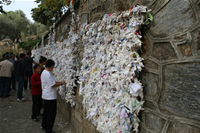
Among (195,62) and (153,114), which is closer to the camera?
(195,62)

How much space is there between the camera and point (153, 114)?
141 cm

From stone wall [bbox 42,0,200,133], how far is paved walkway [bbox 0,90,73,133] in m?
2.91

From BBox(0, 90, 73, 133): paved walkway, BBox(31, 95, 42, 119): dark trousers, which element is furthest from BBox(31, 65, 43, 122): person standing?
BBox(0, 90, 73, 133): paved walkway

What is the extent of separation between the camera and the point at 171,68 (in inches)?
49.3

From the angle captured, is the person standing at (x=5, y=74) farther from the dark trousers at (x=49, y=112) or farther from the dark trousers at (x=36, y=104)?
the dark trousers at (x=49, y=112)

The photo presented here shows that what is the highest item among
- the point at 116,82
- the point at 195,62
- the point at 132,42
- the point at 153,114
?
the point at 132,42

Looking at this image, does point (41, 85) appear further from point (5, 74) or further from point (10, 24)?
point (10, 24)

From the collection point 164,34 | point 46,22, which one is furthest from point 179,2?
point 46,22

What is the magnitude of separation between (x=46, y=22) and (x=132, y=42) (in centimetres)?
2084

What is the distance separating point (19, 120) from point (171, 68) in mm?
4410

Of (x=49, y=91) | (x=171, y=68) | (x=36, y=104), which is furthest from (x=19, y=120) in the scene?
(x=171, y=68)

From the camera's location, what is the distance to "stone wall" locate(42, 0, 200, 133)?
42.6 inches

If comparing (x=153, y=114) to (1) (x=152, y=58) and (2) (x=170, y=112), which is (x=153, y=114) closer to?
(2) (x=170, y=112)

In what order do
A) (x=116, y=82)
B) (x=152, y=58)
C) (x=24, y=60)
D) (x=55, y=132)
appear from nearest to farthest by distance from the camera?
1. (x=152, y=58)
2. (x=116, y=82)
3. (x=55, y=132)
4. (x=24, y=60)
